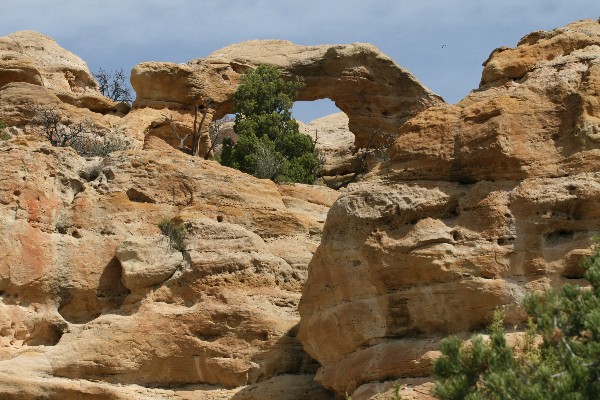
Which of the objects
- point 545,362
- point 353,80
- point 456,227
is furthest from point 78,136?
point 545,362

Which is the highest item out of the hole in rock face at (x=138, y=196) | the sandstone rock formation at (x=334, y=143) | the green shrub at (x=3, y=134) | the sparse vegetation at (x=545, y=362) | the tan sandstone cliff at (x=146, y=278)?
the sandstone rock formation at (x=334, y=143)

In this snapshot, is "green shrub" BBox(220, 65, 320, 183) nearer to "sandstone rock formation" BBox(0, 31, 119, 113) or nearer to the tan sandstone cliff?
"sandstone rock formation" BBox(0, 31, 119, 113)

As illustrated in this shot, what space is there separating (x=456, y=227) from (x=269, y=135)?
45.1ft

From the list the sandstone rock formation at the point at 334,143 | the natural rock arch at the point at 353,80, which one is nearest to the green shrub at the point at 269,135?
the natural rock arch at the point at 353,80

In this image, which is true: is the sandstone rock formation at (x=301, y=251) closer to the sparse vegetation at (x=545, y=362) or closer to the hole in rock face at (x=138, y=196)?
the hole in rock face at (x=138, y=196)

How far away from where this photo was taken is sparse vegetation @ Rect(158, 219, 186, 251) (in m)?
23.6

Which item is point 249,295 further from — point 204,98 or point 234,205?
point 204,98

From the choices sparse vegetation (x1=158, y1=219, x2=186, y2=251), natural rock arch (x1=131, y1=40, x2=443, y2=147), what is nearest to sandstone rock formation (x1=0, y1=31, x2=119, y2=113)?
natural rock arch (x1=131, y1=40, x2=443, y2=147)

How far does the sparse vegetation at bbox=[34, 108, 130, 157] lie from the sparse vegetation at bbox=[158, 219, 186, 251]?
459 centimetres

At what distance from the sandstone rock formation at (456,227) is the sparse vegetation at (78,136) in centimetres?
946

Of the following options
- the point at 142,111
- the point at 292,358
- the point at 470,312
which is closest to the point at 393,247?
the point at 470,312

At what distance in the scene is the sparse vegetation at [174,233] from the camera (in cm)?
2359

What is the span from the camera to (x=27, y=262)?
23.1 meters

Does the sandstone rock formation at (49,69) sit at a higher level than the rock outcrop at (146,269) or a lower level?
higher
